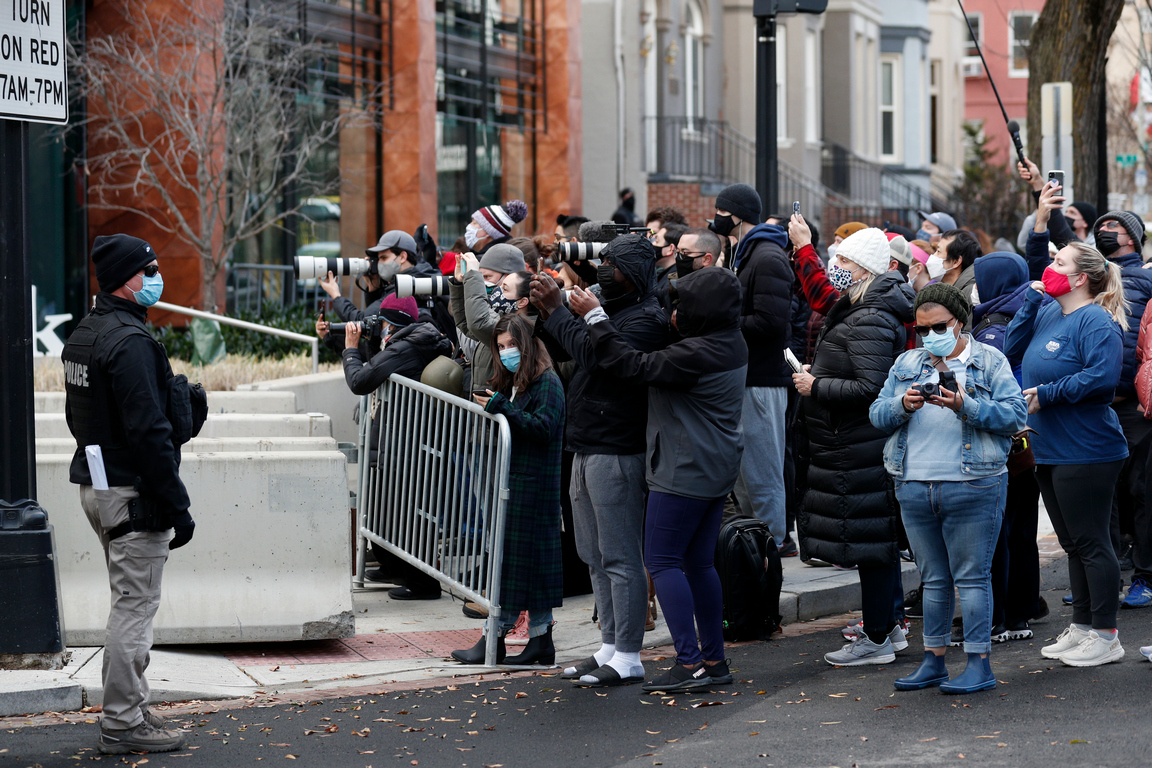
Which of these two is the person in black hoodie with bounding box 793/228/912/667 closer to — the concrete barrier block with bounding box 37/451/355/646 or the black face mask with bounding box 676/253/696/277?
the black face mask with bounding box 676/253/696/277

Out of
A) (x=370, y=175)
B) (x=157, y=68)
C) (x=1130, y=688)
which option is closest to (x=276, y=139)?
(x=157, y=68)

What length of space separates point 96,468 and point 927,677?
3686 millimetres

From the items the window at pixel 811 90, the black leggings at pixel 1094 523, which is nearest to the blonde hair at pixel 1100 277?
the black leggings at pixel 1094 523

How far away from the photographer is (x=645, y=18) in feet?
84.8

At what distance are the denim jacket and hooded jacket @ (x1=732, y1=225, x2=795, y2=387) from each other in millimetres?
1821

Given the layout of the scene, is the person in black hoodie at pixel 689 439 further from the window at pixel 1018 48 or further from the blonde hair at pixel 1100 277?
the window at pixel 1018 48

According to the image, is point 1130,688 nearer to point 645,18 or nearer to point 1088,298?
point 1088,298

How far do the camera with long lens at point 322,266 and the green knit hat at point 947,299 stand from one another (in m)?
3.62

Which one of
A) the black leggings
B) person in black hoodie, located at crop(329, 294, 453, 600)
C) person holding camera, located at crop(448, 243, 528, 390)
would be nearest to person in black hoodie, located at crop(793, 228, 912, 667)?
the black leggings

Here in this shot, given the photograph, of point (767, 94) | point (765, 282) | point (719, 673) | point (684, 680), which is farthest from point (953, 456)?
point (767, 94)

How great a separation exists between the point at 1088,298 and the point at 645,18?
66.1ft

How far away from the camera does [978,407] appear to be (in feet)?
19.9

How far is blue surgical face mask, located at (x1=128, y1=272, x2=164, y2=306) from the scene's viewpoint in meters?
5.80

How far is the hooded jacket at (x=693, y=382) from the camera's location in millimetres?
6262
